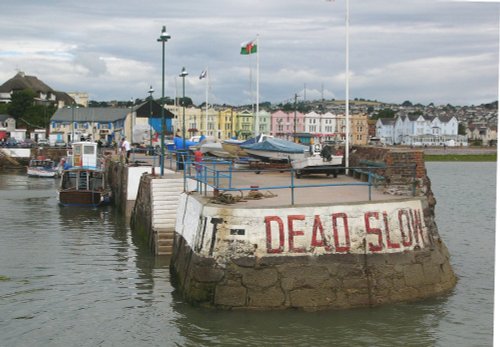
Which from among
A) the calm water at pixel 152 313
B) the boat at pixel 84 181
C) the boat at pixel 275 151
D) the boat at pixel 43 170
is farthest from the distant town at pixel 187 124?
the calm water at pixel 152 313

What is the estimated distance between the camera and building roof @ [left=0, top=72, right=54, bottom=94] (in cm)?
16412

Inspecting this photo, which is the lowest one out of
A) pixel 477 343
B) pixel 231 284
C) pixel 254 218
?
pixel 477 343

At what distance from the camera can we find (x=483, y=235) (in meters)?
30.5

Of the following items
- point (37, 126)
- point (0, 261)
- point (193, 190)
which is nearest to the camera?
point (193, 190)

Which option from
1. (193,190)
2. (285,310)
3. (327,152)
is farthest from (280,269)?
(327,152)

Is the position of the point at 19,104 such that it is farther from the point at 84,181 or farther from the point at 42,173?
the point at 84,181

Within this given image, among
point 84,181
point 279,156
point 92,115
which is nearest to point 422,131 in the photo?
point 92,115

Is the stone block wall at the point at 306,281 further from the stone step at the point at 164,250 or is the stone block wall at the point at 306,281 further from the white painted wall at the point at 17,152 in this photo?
the white painted wall at the point at 17,152

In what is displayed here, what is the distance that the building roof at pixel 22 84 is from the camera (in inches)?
A: 6462

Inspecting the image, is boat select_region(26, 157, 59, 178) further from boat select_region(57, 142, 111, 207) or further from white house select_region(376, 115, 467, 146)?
white house select_region(376, 115, 467, 146)

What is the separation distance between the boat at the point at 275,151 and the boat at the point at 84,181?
11094 millimetres

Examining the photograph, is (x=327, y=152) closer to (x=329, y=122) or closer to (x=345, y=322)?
(x=345, y=322)

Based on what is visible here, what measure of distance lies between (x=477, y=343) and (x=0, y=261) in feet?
51.0

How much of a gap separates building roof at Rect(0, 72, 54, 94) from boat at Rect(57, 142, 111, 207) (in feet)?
414
